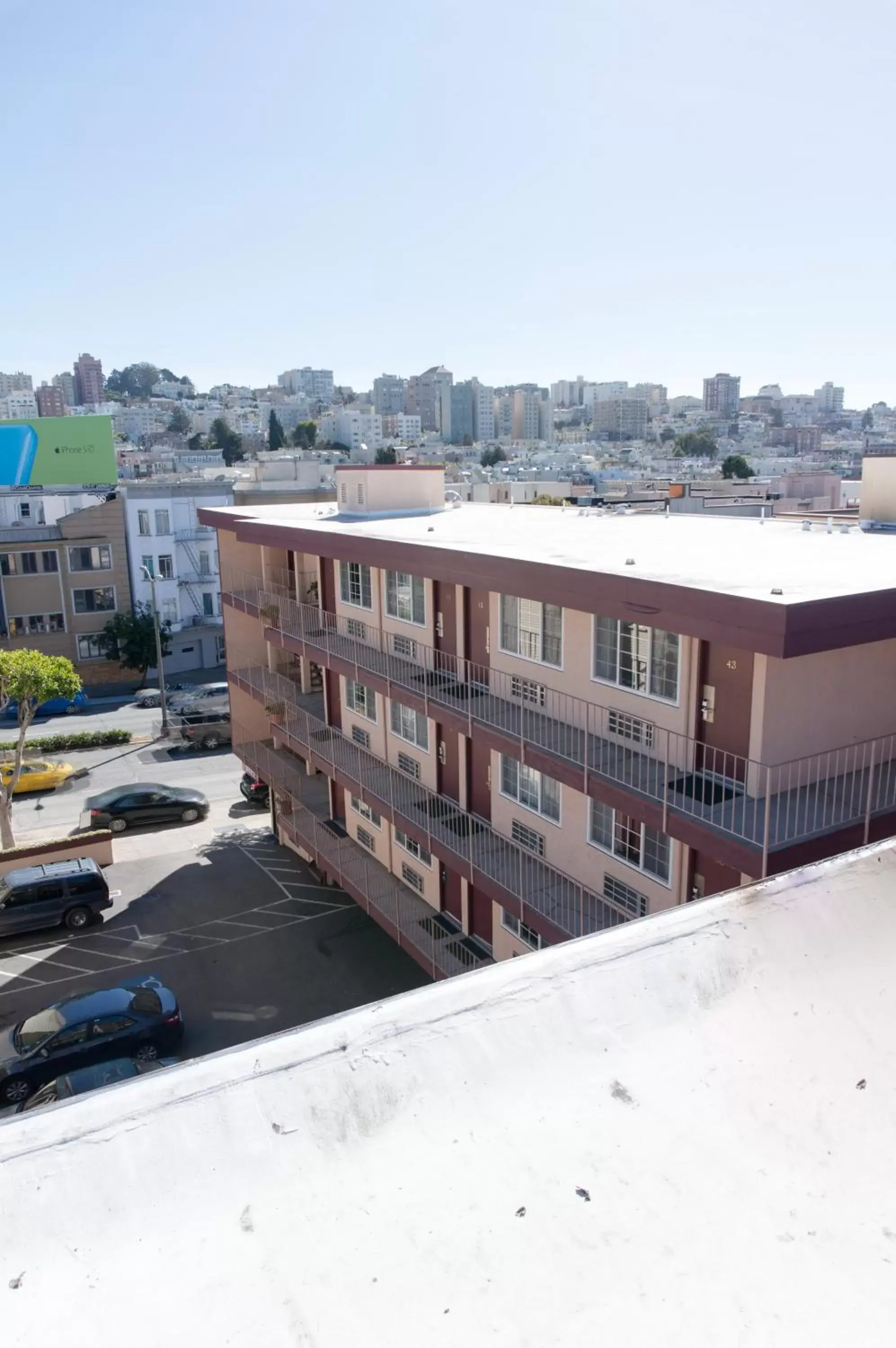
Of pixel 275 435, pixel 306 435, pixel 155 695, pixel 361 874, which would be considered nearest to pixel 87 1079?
pixel 361 874

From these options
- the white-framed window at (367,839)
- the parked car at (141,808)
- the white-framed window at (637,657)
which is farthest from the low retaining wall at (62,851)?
the white-framed window at (637,657)

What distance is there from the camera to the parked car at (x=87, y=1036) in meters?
18.8

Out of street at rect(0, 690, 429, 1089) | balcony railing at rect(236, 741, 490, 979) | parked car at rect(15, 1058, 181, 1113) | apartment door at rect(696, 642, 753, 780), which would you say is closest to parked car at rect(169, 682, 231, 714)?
street at rect(0, 690, 429, 1089)

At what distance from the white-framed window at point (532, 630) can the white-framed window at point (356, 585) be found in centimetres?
596

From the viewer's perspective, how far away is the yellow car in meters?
37.6

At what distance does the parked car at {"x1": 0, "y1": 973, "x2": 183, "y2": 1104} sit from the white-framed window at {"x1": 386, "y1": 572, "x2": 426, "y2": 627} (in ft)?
32.1

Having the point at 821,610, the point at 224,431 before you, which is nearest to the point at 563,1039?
the point at 821,610

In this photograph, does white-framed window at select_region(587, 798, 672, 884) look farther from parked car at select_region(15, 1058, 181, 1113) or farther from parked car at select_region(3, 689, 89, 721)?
parked car at select_region(3, 689, 89, 721)

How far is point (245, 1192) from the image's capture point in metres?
3.34

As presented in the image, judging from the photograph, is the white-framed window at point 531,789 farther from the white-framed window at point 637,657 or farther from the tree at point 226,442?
the tree at point 226,442

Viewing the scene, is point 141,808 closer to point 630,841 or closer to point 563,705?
point 563,705

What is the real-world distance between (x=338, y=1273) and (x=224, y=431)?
17591 centimetres

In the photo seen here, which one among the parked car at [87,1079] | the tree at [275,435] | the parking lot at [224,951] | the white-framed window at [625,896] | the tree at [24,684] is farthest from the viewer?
the tree at [275,435]

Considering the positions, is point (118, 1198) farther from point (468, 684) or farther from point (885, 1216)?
point (468, 684)
